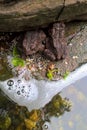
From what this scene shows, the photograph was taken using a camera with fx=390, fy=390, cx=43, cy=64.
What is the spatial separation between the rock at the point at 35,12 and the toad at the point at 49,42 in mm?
59

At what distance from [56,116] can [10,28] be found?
0.95 meters

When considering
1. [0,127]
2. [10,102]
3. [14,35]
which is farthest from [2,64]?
[0,127]

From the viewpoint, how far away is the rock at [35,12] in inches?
82.7

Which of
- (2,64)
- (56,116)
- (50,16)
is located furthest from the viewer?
(56,116)

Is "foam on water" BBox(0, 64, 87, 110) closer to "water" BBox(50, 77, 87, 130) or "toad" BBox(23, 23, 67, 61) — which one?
"toad" BBox(23, 23, 67, 61)

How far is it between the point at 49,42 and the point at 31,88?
12.3 inches

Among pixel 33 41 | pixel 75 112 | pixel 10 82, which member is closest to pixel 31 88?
pixel 10 82

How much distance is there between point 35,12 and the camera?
2154 millimetres

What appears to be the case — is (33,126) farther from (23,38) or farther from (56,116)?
(23,38)

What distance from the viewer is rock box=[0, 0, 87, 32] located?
2100 mm

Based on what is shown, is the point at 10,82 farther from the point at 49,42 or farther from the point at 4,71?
the point at 49,42

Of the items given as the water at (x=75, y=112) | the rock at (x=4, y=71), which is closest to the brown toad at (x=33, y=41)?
the rock at (x=4, y=71)

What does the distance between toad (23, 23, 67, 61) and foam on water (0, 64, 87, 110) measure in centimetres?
17

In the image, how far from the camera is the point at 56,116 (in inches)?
116
